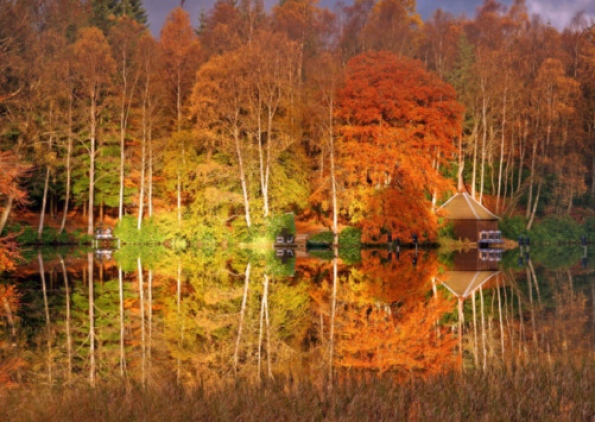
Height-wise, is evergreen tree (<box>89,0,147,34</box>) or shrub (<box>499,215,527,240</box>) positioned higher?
evergreen tree (<box>89,0,147,34</box>)

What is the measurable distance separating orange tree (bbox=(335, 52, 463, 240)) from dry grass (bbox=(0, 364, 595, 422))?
31.0 meters

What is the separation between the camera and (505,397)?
6898mm

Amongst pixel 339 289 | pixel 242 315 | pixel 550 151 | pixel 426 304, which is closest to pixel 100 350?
pixel 242 315

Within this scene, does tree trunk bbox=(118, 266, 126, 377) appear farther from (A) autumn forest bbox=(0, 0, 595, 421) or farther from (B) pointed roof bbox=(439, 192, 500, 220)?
(B) pointed roof bbox=(439, 192, 500, 220)

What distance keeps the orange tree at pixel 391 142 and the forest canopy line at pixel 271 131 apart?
87mm

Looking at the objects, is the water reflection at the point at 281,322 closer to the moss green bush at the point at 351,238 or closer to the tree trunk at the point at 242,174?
the moss green bush at the point at 351,238

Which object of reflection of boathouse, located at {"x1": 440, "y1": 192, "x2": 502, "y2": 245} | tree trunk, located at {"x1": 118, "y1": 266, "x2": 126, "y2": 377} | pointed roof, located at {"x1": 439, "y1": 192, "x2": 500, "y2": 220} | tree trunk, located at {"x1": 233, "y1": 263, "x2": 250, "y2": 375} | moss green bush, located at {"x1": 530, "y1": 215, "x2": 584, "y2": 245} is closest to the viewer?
tree trunk, located at {"x1": 118, "y1": 266, "x2": 126, "y2": 377}

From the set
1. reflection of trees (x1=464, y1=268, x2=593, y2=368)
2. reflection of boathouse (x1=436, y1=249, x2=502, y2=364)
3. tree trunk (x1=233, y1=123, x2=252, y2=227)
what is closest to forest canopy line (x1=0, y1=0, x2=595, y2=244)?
tree trunk (x1=233, y1=123, x2=252, y2=227)

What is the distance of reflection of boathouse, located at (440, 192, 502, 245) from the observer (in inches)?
1652

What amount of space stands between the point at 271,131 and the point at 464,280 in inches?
912

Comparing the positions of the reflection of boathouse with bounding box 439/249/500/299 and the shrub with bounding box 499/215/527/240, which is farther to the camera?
the shrub with bounding box 499/215/527/240

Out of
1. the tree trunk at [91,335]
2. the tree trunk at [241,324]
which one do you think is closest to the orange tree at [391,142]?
the tree trunk at [241,324]

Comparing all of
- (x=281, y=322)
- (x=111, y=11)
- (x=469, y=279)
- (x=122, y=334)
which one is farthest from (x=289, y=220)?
(x=111, y=11)

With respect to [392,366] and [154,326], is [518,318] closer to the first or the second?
[392,366]
